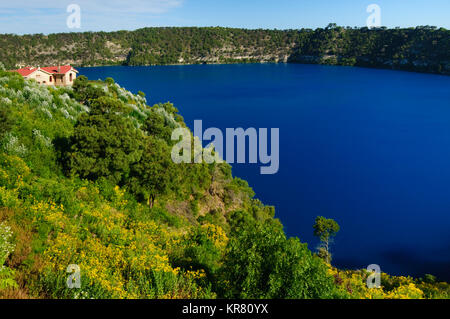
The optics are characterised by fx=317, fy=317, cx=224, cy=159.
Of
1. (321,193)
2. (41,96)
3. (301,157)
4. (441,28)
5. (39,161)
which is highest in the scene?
(441,28)

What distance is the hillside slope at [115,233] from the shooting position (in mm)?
8523

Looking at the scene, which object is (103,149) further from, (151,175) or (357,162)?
(357,162)

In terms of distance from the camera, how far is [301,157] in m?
57.0

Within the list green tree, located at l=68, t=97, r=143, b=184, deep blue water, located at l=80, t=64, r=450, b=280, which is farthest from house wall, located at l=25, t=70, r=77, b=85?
green tree, located at l=68, t=97, r=143, b=184

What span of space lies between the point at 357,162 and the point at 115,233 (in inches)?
2014

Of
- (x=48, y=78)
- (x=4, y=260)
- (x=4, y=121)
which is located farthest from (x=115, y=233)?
(x=48, y=78)

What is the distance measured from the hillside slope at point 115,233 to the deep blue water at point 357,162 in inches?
433

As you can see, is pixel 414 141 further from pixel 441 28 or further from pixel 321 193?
pixel 441 28

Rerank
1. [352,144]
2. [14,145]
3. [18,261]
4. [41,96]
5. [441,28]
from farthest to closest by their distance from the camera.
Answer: [441,28] < [352,144] < [41,96] < [14,145] < [18,261]

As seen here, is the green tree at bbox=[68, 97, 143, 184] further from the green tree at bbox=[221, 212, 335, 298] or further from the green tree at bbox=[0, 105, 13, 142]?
the green tree at bbox=[221, 212, 335, 298]

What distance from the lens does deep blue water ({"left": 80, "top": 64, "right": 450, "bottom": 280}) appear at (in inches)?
1390

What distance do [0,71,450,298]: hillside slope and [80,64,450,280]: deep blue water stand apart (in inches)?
433
